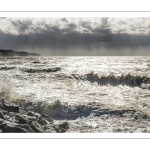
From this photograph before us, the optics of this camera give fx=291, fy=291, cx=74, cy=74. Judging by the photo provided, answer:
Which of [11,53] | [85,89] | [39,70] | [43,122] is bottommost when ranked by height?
[43,122]

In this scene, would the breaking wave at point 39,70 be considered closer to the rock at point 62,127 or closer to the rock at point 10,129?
the rock at point 62,127

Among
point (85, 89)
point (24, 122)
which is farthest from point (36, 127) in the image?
point (85, 89)

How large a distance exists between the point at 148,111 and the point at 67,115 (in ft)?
5.32

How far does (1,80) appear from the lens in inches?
252

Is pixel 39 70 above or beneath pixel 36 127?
above

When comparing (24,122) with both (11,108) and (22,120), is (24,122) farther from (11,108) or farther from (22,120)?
(11,108)

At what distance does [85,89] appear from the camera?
6.39 metres

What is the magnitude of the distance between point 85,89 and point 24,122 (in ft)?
5.57

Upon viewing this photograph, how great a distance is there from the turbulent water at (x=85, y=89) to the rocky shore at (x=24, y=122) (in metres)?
0.19

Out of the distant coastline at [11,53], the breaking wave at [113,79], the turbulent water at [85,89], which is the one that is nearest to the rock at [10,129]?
the turbulent water at [85,89]

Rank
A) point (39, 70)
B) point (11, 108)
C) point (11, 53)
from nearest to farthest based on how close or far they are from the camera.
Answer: point (11, 108) → point (11, 53) → point (39, 70)
